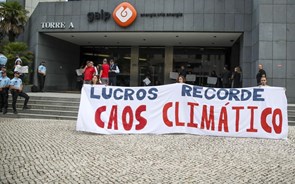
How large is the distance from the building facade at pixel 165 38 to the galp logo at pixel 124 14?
6 cm

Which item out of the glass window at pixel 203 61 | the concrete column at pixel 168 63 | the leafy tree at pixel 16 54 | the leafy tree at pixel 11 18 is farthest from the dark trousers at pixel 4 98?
the glass window at pixel 203 61

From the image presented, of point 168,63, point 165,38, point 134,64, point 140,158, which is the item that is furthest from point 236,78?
point 140,158

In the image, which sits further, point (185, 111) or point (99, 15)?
point (99, 15)

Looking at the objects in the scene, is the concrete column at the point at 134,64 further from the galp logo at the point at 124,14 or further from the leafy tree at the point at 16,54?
the leafy tree at the point at 16,54

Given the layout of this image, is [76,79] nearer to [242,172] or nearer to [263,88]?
[263,88]

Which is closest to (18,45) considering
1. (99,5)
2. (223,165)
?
(99,5)

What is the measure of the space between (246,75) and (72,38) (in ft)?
43.3

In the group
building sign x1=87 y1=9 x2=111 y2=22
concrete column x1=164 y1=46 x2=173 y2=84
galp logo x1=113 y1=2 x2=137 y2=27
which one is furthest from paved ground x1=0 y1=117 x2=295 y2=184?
concrete column x1=164 y1=46 x2=173 y2=84

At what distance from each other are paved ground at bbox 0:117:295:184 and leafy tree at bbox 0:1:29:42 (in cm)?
1740

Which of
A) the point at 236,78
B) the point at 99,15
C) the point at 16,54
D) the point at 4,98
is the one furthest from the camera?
the point at 16,54

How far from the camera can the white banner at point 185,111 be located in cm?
924

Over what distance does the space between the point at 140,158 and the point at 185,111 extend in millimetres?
3588

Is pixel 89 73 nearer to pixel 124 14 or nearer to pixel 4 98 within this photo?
pixel 4 98

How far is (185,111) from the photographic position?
31.4 ft
